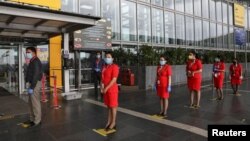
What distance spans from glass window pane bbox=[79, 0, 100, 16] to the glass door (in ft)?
14.2

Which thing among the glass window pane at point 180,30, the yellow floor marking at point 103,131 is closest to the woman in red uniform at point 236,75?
the yellow floor marking at point 103,131

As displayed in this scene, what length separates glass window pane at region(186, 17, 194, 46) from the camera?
22453 millimetres

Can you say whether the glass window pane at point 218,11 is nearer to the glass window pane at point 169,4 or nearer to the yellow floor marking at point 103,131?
the glass window pane at point 169,4

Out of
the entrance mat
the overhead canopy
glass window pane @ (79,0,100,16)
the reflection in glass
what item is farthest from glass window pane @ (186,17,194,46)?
the entrance mat

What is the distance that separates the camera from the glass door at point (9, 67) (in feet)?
40.3

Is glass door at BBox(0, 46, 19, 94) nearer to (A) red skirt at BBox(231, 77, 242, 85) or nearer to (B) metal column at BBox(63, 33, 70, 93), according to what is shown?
(B) metal column at BBox(63, 33, 70, 93)

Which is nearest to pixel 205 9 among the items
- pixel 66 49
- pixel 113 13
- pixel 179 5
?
pixel 179 5

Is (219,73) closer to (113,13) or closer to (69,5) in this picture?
(113,13)

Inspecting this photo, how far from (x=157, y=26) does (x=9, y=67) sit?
36.2 ft

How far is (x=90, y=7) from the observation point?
14820 millimetres

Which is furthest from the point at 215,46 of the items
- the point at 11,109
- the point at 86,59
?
the point at 11,109

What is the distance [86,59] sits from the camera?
1443 centimetres

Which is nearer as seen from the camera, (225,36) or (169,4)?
(169,4)

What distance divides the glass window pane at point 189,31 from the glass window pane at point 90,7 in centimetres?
1011
